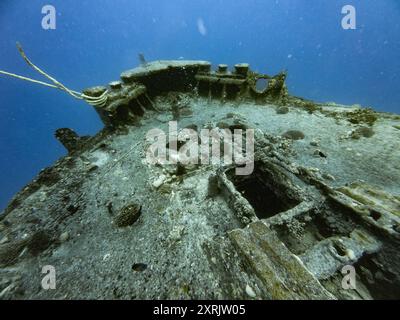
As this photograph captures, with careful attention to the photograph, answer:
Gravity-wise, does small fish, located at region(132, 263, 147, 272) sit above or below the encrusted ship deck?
below

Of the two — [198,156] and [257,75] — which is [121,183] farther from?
[257,75]

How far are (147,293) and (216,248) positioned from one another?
3.38 feet

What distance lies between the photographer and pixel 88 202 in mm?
4273

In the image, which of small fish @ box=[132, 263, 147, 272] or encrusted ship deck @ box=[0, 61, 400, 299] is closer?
encrusted ship deck @ box=[0, 61, 400, 299]

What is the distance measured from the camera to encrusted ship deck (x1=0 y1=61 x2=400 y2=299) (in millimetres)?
2400

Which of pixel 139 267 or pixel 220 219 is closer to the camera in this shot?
pixel 139 267

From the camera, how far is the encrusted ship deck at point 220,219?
2.40 metres

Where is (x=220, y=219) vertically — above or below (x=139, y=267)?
above

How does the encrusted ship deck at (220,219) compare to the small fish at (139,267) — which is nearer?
the encrusted ship deck at (220,219)

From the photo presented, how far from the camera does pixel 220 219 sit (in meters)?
3.32

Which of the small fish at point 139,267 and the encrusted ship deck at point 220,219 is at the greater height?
the encrusted ship deck at point 220,219

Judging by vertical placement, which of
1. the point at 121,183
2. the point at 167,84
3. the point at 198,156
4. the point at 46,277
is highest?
the point at 167,84
